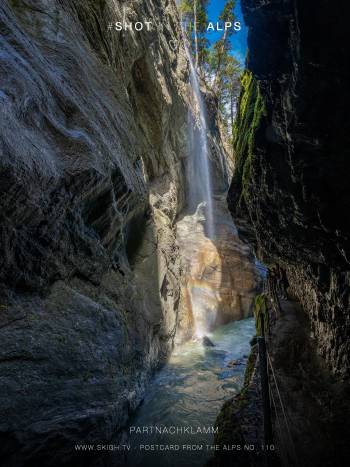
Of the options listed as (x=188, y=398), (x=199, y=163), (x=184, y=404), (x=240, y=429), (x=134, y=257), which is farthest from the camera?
Result: (x=199, y=163)

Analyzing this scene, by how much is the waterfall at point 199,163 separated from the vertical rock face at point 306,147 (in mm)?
14708

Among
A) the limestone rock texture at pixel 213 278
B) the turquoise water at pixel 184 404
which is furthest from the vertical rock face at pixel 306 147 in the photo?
the limestone rock texture at pixel 213 278

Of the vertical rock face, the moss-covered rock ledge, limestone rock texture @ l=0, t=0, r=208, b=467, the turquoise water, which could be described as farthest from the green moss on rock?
the turquoise water

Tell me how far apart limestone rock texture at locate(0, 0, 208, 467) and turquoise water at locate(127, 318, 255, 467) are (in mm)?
689

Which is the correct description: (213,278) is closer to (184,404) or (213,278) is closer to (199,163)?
(184,404)

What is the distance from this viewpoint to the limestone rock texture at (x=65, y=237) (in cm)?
354

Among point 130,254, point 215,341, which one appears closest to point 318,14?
point 130,254

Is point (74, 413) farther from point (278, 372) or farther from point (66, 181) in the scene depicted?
point (278, 372)

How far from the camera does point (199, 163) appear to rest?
2316 cm

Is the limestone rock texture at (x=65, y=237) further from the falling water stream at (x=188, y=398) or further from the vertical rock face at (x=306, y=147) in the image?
the vertical rock face at (x=306, y=147)

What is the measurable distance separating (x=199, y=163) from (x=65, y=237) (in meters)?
19.8

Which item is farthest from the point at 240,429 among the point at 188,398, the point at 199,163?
the point at 199,163

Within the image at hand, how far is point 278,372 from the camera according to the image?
5.74 m

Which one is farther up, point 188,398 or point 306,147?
point 306,147
